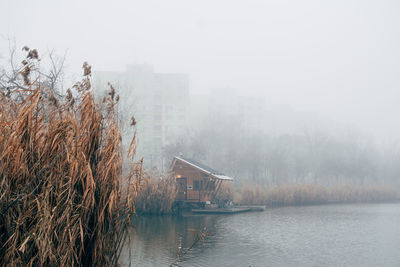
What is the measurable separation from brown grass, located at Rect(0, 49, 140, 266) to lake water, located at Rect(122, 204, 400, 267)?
14.9 ft

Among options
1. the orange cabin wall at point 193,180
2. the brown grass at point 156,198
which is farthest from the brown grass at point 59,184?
the orange cabin wall at point 193,180

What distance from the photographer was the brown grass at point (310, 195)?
32.8 metres

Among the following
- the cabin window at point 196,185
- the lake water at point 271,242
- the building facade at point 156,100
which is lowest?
the lake water at point 271,242

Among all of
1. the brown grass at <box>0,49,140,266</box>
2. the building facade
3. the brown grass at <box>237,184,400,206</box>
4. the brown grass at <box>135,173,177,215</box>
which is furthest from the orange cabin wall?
the building facade

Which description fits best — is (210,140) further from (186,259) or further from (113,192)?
(113,192)

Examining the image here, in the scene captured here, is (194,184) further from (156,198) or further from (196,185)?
(156,198)

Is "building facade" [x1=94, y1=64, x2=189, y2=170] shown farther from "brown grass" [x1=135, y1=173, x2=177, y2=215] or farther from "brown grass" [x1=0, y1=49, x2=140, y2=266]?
"brown grass" [x1=0, y1=49, x2=140, y2=266]

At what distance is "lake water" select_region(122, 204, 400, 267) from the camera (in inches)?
489

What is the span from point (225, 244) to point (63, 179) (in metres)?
12.2

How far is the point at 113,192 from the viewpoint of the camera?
4000 millimetres

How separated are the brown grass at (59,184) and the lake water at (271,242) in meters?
4.54

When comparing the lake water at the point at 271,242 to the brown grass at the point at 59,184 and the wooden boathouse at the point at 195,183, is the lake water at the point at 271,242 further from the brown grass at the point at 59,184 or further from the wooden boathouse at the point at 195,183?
the wooden boathouse at the point at 195,183

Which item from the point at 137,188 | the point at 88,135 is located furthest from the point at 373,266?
the point at 88,135

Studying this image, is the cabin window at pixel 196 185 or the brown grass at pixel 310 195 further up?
the cabin window at pixel 196 185
